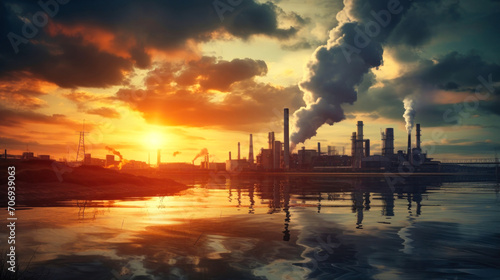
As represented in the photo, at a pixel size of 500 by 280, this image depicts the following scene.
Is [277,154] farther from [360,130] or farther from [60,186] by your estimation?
[60,186]

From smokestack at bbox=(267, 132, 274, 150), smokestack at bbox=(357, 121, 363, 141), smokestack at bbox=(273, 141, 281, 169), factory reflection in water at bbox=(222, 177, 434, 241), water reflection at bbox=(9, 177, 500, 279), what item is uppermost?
smokestack at bbox=(357, 121, 363, 141)

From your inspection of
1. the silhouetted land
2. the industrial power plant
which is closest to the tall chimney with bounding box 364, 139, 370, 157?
the industrial power plant

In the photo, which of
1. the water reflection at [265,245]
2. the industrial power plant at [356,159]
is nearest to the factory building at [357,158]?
the industrial power plant at [356,159]

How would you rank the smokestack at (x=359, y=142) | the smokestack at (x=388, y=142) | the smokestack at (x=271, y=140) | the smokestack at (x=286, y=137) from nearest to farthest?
the smokestack at (x=286, y=137)
the smokestack at (x=359, y=142)
the smokestack at (x=388, y=142)
the smokestack at (x=271, y=140)

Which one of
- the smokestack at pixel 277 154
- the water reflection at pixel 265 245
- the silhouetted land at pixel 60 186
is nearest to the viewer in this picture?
the water reflection at pixel 265 245

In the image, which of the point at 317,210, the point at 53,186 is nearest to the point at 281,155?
the point at 53,186

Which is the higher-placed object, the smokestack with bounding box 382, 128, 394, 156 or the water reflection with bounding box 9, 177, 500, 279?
the smokestack with bounding box 382, 128, 394, 156

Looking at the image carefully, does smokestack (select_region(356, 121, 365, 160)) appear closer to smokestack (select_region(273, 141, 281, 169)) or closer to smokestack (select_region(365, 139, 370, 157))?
smokestack (select_region(365, 139, 370, 157))

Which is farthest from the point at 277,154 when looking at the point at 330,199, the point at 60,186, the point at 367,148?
the point at 330,199

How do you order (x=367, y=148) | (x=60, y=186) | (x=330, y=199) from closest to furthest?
(x=330, y=199)
(x=60, y=186)
(x=367, y=148)

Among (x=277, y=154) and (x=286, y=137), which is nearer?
(x=286, y=137)

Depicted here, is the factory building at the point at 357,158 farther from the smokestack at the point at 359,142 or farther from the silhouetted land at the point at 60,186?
the silhouetted land at the point at 60,186

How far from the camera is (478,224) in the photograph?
22531mm

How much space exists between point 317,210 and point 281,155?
131226 mm
